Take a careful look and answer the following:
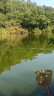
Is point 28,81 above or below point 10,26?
below

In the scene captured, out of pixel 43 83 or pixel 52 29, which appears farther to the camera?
pixel 52 29

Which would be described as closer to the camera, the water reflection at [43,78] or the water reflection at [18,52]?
the water reflection at [43,78]

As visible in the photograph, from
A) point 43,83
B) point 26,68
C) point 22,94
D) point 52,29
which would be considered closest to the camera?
point 22,94

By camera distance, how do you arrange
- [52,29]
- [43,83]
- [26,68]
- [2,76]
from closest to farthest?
[43,83] → [2,76] → [26,68] → [52,29]

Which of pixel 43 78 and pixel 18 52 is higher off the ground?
pixel 18 52

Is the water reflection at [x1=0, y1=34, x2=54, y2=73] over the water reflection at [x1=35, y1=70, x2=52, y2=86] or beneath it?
over

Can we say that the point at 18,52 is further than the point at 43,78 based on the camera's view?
Yes

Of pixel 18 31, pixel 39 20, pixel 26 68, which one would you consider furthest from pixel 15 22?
pixel 26 68

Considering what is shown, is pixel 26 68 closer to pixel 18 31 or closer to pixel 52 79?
pixel 52 79

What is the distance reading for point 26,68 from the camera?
388 inches

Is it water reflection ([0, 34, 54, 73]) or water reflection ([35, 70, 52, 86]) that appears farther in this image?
water reflection ([0, 34, 54, 73])

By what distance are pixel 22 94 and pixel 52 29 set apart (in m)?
56.5

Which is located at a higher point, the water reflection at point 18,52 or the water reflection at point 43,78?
the water reflection at point 18,52

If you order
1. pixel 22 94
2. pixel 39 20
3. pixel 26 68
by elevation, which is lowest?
pixel 22 94
